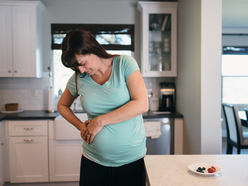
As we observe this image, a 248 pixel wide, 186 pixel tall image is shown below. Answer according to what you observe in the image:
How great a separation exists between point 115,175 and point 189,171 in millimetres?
400

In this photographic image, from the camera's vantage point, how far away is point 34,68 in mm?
2938

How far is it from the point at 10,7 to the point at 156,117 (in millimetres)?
2283

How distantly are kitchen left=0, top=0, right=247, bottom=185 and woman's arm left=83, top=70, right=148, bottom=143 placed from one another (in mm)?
1207

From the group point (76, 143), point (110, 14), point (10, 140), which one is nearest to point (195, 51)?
point (110, 14)

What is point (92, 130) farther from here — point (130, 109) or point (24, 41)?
point (24, 41)

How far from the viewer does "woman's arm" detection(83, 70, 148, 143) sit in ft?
3.77

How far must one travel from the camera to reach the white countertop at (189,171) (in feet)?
3.10

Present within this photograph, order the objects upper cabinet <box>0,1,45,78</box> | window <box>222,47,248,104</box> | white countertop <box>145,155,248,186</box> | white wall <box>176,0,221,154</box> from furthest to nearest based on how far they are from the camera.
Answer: window <box>222,47,248,104</box> < upper cabinet <box>0,1,45,78</box> < white wall <box>176,0,221,154</box> < white countertop <box>145,155,248,186</box>

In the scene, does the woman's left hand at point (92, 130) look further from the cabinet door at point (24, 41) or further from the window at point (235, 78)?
the window at point (235, 78)

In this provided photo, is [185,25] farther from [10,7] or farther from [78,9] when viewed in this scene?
[10,7]

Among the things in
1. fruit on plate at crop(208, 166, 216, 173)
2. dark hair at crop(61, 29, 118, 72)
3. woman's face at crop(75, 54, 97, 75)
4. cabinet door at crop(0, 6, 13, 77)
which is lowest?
fruit on plate at crop(208, 166, 216, 173)

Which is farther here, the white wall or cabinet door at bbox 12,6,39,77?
cabinet door at bbox 12,6,39,77

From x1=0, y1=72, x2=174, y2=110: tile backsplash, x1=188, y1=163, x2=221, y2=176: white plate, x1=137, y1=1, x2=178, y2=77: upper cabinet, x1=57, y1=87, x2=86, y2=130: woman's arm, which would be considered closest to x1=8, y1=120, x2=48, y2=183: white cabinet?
x1=0, y1=72, x2=174, y2=110: tile backsplash

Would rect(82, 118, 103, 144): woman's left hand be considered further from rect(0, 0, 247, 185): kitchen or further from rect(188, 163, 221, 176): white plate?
rect(0, 0, 247, 185): kitchen
